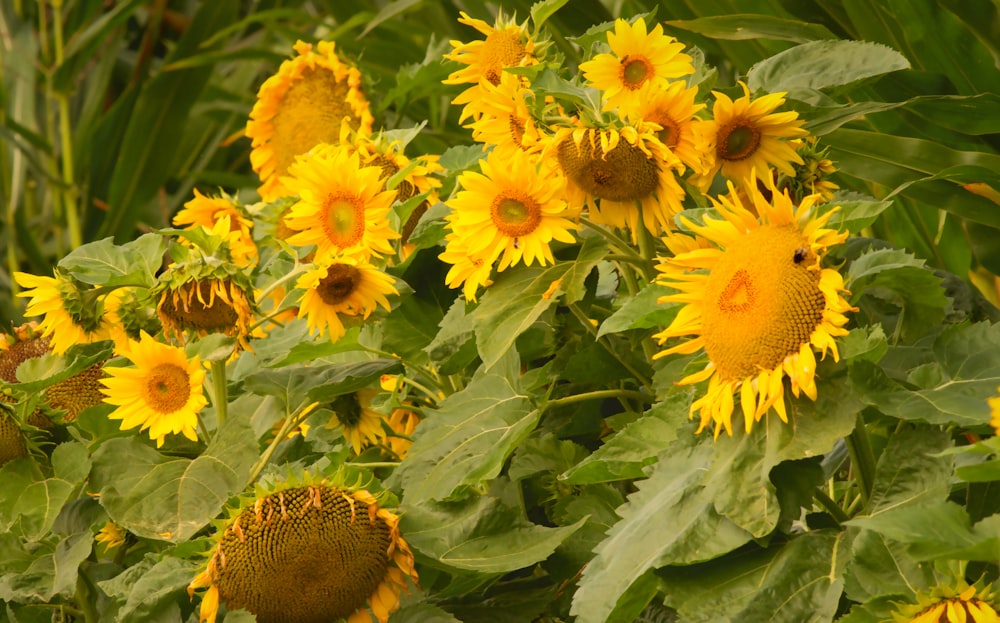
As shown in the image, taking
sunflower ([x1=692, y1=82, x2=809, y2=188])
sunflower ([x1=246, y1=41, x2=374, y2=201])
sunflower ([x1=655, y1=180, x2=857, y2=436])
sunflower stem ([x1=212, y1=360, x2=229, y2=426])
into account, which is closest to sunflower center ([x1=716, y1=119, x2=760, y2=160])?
sunflower ([x1=692, y1=82, x2=809, y2=188])

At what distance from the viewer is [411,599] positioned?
61cm

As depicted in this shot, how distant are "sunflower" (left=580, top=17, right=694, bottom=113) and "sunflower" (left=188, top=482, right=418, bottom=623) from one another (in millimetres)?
239

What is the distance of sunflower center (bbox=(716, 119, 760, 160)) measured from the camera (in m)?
0.60

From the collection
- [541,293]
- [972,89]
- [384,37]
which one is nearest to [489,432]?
[541,293]

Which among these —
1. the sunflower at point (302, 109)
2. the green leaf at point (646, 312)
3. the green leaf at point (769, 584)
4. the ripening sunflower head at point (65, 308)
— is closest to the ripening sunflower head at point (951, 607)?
the green leaf at point (769, 584)

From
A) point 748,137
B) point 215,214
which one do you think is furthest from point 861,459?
point 215,214

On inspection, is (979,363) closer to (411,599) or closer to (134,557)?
(411,599)

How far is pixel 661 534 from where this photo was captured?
0.50 metres

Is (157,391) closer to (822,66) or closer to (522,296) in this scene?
(522,296)

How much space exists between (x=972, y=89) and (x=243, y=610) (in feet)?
2.11

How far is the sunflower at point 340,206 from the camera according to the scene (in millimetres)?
692

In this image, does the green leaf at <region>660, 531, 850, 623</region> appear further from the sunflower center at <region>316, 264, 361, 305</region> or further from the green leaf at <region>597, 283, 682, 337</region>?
the sunflower center at <region>316, 264, 361, 305</region>

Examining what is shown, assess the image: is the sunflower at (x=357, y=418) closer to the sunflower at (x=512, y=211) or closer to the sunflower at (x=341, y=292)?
the sunflower at (x=341, y=292)

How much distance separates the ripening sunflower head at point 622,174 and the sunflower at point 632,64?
4cm
